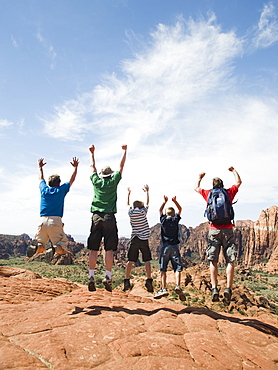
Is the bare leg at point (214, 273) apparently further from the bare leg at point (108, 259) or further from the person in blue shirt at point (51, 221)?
the person in blue shirt at point (51, 221)

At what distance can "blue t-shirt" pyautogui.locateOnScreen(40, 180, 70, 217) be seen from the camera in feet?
21.6

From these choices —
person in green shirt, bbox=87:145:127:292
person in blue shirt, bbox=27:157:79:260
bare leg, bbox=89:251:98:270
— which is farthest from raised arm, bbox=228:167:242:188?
person in blue shirt, bbox=27:157:79:260

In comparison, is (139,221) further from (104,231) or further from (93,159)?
(93,159)

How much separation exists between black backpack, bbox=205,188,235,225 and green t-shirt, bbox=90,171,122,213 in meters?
2.29

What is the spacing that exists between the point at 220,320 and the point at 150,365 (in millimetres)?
2950

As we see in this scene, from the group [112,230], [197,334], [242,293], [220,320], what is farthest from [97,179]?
[242,293]

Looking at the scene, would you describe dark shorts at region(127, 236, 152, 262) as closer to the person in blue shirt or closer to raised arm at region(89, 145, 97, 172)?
the person in blue shirt

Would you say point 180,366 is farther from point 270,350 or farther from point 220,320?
point 220,320

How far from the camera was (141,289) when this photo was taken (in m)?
21.3

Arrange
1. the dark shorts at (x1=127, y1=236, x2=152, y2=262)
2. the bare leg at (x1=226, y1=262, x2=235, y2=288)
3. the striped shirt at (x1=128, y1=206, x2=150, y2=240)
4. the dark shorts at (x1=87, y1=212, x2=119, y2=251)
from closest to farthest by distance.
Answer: the bare leg at (x1=226, y1=262, x2=235, y2=288)
the dark shorts at (x1=87, y1=212, x2=119, y2=251)
the striped shirt at (x1=128, y1=206, x2=150, y2=240)
the dark shorts at (x1=127, y1=236, x2=152, y2=262)

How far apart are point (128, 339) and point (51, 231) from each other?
3086 mm

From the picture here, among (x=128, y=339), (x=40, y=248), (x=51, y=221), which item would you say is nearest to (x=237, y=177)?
(x=128, y=339)

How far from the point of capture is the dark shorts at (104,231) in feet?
21.0

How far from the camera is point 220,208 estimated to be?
631 cm
